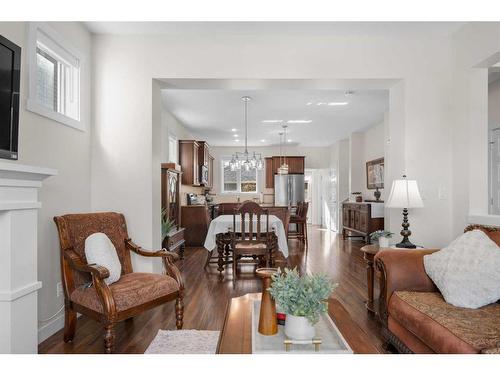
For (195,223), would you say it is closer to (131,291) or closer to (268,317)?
(131,291)

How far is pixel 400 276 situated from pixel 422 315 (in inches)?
17.5

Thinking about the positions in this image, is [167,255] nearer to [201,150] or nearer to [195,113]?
[195,113]

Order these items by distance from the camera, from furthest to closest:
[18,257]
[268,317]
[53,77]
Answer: [53,77], [18,257], [268,317]

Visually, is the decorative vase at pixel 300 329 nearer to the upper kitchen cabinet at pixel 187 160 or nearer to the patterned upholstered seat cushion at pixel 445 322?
the patterned upholstered seat cushion at pixel 445 322

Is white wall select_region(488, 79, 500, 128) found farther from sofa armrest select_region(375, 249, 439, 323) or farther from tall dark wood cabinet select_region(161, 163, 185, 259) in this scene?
tall dark wood cabinet select_region(161, 163, 185, 259)

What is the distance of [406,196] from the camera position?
9.61 feet

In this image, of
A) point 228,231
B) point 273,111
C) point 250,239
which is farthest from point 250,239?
point 273,111

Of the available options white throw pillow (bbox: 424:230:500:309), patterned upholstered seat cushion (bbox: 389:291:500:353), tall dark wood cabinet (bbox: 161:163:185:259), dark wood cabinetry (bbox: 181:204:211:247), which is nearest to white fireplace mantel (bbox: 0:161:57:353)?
patterned upholstered seat cushion (bbox: 389:291:500:353)

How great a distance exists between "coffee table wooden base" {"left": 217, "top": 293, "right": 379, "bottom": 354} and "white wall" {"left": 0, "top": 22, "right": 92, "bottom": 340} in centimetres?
158

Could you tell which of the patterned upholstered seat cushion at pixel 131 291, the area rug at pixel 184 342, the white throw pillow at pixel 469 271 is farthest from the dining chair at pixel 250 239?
the white throw pillow at pixel 469 271

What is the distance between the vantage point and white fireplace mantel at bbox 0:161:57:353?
1780mm

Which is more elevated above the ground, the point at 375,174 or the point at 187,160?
the point at 187,160

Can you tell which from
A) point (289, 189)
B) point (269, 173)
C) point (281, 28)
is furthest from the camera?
point (269, 173)
